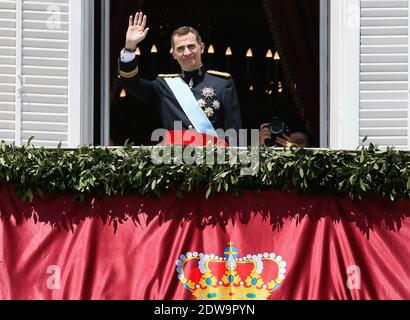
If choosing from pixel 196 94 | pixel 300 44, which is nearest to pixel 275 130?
pixel 196 94

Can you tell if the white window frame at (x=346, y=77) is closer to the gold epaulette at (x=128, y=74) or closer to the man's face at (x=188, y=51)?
the man's face at (x=188, y=51)

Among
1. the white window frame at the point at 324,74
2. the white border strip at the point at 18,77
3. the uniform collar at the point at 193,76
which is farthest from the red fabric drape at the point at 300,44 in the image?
the white border strip at the point at 18,77

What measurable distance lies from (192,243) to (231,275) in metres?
0.37

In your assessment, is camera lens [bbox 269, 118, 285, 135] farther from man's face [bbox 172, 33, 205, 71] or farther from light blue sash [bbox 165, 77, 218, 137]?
man's face [bbox 172, 33, 205, 71]

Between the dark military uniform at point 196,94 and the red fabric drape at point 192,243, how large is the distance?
957 mm

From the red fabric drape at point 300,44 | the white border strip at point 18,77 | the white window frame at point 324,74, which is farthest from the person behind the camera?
the red fabric drape at point 300,44

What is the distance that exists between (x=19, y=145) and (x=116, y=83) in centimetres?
109

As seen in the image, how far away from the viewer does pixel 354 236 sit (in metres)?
11.6

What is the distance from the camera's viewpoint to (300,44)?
13414 mm

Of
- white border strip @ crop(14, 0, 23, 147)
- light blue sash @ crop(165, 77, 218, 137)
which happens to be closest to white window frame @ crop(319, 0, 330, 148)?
light blue sash @ crop(165, 77, 218, 137)

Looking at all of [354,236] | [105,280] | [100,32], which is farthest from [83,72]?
[354,236]

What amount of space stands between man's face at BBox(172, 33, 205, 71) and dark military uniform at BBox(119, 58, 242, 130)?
0.07 metres

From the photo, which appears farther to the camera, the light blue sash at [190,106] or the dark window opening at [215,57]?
the dark window opening at [215,57]

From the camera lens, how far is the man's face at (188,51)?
12.5 metres
